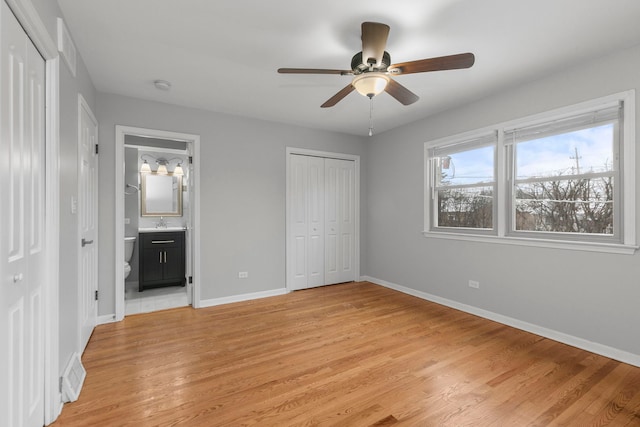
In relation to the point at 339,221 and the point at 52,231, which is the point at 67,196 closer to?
the point at 52,231

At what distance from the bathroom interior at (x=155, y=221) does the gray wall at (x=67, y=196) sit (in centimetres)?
183

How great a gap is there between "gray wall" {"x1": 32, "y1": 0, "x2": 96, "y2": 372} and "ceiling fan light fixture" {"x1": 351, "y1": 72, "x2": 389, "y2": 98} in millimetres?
1900

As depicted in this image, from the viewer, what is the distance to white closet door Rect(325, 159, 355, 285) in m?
4.97

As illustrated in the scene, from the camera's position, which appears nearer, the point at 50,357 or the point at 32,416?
the point at 32,416

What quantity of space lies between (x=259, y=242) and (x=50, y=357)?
8.80ft

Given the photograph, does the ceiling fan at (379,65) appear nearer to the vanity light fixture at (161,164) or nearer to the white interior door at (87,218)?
the white interior door at (87,218)

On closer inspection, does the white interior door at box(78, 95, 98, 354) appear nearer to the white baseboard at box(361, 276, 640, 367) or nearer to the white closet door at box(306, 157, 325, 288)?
the white closet door at box(306, 157, 325, 288)

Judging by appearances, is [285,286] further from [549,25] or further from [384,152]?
[549,25]

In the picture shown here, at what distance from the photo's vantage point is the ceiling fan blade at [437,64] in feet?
6.13

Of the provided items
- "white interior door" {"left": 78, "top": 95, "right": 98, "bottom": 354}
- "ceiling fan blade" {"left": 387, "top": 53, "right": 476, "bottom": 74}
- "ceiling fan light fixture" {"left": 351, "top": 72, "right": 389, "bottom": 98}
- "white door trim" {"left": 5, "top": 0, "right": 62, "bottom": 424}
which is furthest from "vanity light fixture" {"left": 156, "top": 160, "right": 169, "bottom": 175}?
"ceiling fan blade" {"left": 387, "top": 53, "right": 476, "bottom": 74}

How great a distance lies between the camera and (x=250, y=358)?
2.54 m

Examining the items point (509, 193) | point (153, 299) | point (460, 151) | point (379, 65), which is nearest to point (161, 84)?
point (379, 65)

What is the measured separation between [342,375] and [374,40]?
236 centimetres

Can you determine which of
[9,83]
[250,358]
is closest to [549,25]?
[9,83]
